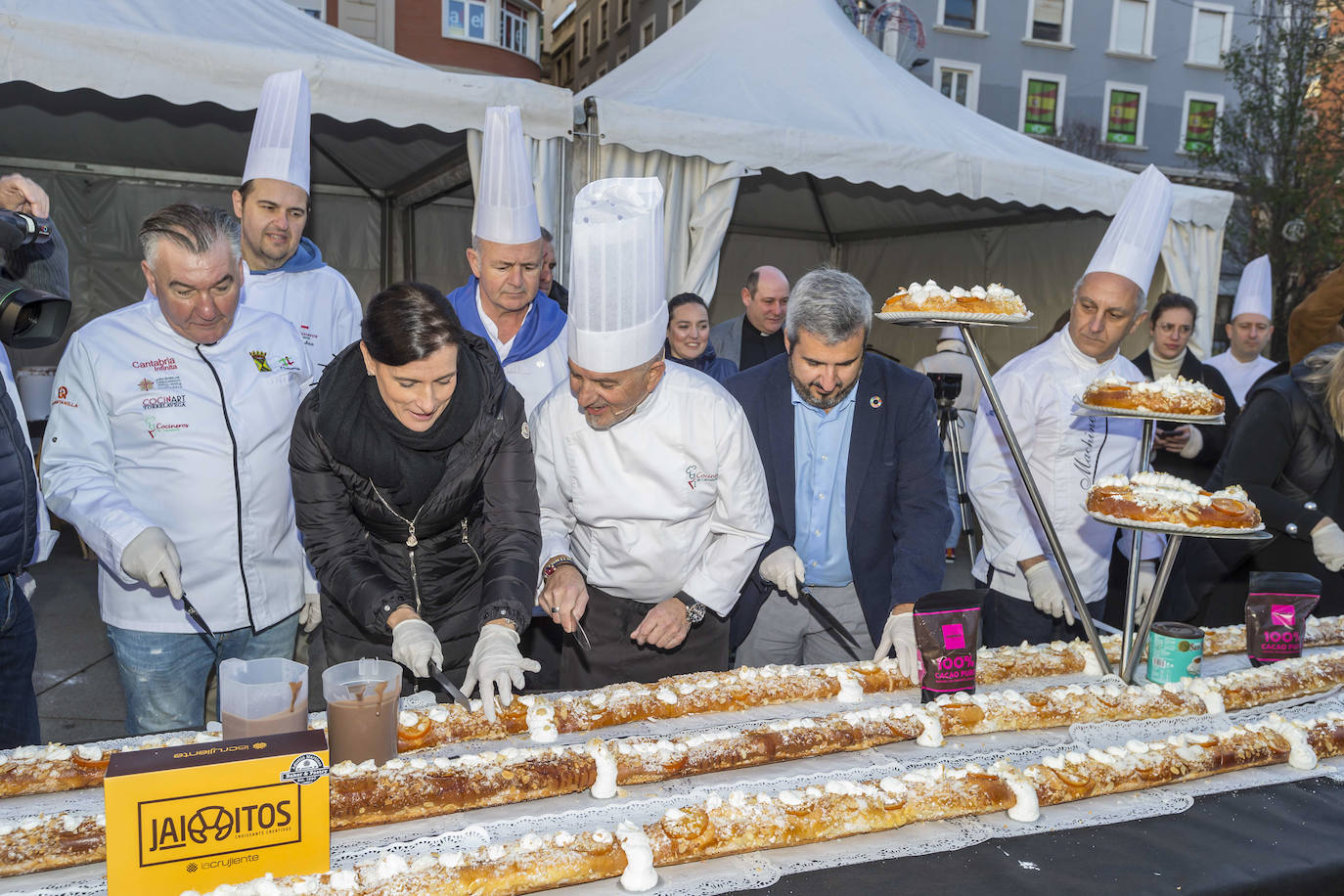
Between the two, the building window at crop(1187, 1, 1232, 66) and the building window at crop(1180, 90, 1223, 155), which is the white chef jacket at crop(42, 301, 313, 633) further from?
the building window at crop(1187, 1, 1232, 66)

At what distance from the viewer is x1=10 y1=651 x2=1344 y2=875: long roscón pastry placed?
3.80 ft

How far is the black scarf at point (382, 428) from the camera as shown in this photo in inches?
64.4

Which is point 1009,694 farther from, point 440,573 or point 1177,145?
point 1177,145

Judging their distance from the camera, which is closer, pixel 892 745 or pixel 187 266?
pixel 892 745

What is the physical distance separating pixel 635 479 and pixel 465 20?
50.4 ft

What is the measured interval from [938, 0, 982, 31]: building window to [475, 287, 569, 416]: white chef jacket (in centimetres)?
2091

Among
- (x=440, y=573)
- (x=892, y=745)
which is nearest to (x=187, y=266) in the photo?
(x=440, y=573)

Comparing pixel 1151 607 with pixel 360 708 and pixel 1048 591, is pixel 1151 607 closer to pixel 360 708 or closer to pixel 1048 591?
pixel 1048 591

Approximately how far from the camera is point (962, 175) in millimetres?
4930

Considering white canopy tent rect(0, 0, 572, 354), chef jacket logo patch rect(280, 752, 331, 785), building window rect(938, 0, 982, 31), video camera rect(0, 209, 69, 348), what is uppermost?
building window rect(938, 0, 982, 31)

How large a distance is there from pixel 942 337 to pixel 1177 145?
804 inches

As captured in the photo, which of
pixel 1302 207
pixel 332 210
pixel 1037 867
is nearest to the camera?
pixel 1037 867

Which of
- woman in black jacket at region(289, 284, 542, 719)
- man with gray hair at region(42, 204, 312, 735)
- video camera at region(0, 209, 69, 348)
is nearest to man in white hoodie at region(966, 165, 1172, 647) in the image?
woman in black jacket at region(289, 284, 542, 719)

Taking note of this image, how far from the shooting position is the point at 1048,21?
2108cm
